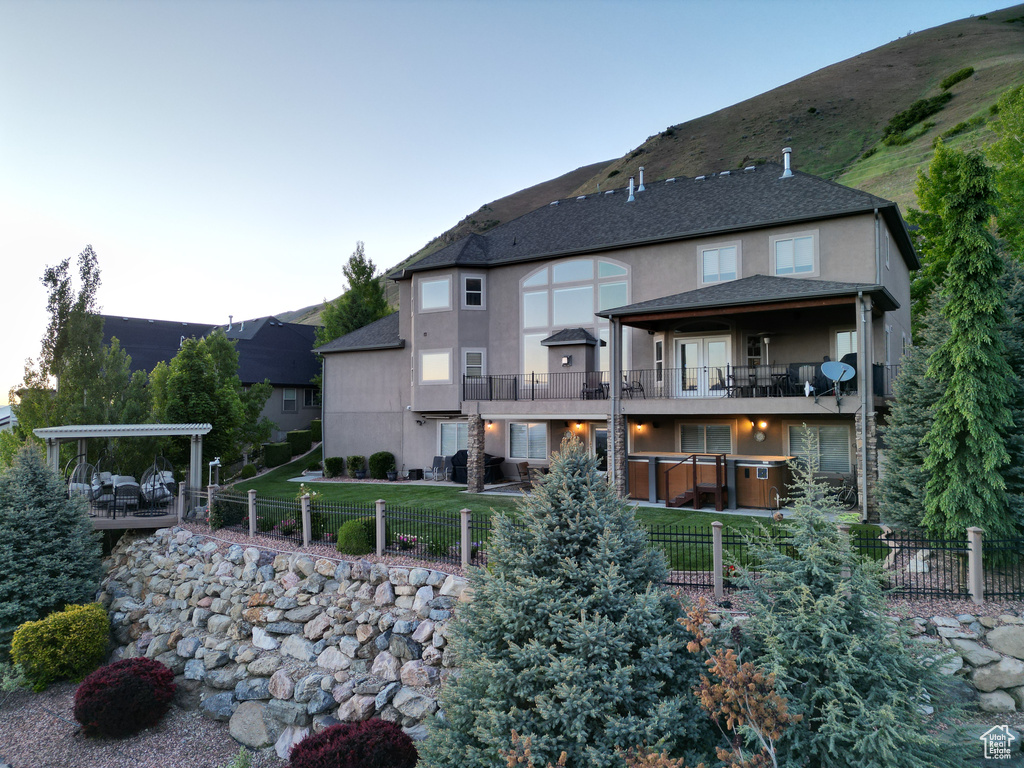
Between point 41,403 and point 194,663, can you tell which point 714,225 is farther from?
point 41,403

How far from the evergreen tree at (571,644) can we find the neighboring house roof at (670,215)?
584 inches

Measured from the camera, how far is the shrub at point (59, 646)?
11016 millimetres

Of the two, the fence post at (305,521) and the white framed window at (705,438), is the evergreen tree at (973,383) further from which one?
the fence post at (305,521)

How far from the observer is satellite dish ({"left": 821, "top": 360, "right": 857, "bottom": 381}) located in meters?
13.5

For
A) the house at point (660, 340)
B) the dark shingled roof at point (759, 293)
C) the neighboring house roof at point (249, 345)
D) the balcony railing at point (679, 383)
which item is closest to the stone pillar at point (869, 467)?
the house at point (660, 340)

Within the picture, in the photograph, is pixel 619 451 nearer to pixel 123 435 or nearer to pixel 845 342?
pixel 845 342

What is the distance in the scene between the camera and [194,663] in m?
11.0

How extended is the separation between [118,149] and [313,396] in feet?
61.9

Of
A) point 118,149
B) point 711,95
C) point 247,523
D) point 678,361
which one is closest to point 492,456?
point 678,361

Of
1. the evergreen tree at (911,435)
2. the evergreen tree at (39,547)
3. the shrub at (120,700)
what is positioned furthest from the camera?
the evergreen tree at (39,547)

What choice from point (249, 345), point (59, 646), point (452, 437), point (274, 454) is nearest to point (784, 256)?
point (452, 437)

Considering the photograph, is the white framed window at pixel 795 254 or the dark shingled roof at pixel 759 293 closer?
the dark shingled roof at pixel 759 293

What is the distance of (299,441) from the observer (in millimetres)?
30031

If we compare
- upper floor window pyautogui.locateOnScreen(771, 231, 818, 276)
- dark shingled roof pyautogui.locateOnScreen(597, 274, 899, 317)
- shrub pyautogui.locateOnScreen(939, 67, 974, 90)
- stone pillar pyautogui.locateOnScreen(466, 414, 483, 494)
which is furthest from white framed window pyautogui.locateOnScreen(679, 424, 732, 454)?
shrub pyautogui.locateOnScreen(939, 67, 974, 90)
